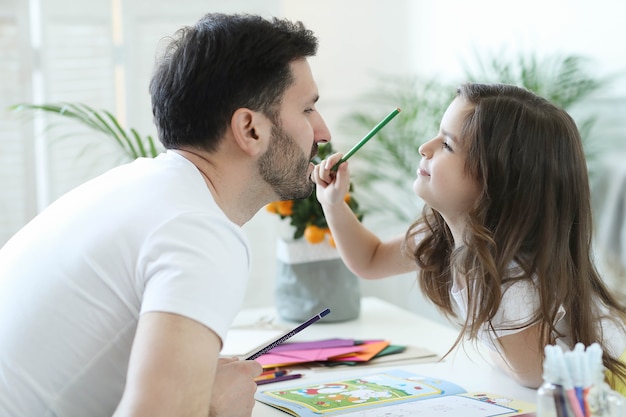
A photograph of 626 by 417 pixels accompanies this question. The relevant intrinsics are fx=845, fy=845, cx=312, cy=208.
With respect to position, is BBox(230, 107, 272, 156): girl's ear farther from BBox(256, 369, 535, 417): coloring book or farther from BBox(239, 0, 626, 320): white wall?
BBox(239, 0, 626, 320): white wall

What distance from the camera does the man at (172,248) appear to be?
96 centimetres

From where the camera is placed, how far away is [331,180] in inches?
65.2

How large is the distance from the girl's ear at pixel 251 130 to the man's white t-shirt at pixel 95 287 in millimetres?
152

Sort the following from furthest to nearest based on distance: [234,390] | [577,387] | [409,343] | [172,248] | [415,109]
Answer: [415,109]
[409,343]
[234,390]
[172,248]
[577,387]

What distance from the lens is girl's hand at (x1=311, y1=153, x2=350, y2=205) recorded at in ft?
5.34

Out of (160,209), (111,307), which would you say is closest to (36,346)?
(111,307)

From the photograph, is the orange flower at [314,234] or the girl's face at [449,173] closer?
the girl's face at [449,173]

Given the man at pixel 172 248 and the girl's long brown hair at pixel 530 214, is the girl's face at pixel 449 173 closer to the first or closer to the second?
the girl's long brown hair at pixel 530 214

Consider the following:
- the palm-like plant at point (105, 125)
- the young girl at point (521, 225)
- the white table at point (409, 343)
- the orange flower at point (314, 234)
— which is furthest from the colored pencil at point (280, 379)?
the palm-like plant at point (105, 125)

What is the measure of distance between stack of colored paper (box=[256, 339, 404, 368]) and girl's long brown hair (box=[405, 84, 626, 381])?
251mm

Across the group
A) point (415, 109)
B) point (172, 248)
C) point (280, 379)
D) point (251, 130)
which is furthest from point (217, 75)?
point (415, 109)

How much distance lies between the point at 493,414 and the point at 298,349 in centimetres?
51

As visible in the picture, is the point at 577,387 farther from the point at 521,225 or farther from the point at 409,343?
the point at 409,343

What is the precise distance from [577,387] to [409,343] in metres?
0.87
